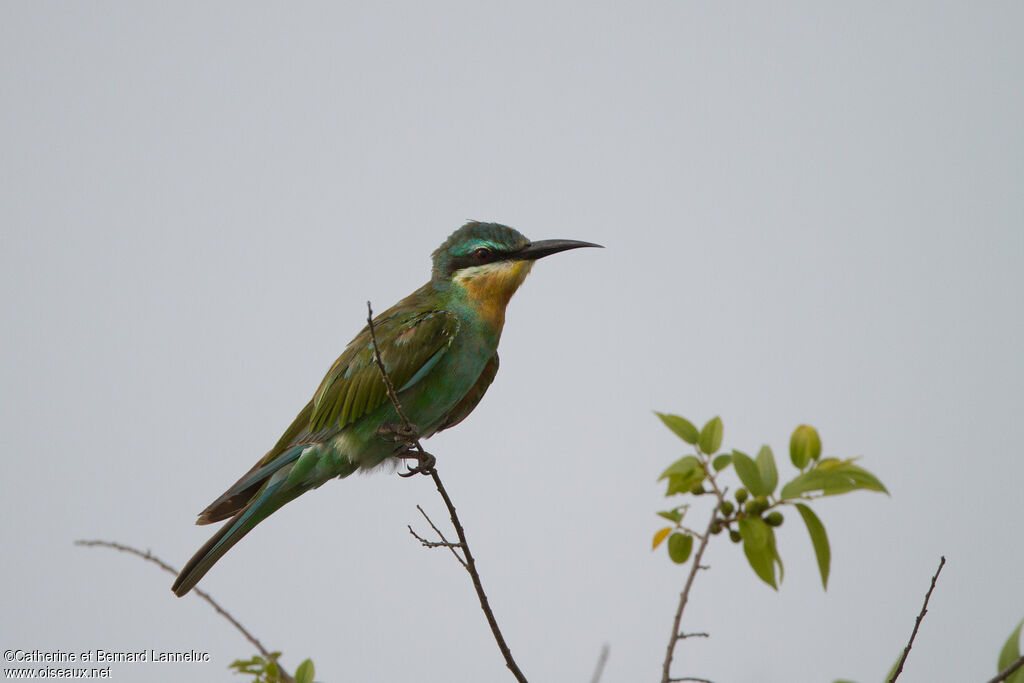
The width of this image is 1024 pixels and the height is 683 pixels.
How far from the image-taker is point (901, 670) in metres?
1.76

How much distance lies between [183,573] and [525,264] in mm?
2031

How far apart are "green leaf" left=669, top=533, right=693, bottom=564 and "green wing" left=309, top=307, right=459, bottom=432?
222 centimetres

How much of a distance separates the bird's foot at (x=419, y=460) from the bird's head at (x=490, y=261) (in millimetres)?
764

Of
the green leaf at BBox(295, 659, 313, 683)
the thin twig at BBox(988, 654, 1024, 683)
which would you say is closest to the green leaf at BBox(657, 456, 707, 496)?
the thin twig at BBox(988, 654, 1024, 683)

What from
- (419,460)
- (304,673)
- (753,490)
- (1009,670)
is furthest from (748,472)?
(419,460)

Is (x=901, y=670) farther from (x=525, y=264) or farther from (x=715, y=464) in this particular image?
(x=525, y=264)

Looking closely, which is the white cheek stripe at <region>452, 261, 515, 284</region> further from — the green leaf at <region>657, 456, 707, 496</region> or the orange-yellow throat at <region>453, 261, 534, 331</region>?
the green leaf at <region>657, 456, 707, 496</region>

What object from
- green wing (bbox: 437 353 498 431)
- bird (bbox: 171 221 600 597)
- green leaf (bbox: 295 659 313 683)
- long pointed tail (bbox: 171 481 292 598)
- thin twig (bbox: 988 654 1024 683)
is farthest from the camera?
green wing (bbox: 437 353 498 431)

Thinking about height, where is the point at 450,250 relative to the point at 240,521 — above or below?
above

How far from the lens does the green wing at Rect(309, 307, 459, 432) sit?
3857 mm

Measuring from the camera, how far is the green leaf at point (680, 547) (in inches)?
67.8

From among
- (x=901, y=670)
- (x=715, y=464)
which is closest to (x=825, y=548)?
(x=715, y=464)

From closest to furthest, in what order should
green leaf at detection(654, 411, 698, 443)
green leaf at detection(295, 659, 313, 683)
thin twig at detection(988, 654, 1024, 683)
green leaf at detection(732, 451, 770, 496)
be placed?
thin twig at detection(988, 654, 1024, 683) < green leaf at detection(732, 451, 770, 496) < green leaf at detection(654, 411, 698, 443) < green leaf at detection(295, 659, 313, 683)

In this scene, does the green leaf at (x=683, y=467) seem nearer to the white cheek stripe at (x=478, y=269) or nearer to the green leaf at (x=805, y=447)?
the green leaf at (x=805, y=447)
